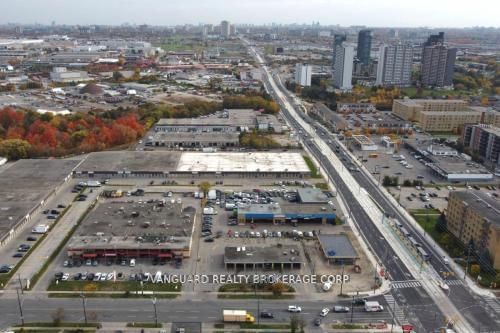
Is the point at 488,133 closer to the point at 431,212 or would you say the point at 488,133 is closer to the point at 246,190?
the point at 431,212

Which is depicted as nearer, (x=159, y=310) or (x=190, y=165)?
(x=159, y=310)

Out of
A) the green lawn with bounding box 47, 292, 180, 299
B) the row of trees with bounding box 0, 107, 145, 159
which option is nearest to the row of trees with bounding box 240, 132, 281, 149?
the row of trees with bounding box 0, 107, 145, 159

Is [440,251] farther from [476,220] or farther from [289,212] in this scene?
[289,212]

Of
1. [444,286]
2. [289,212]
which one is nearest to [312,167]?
[289,212]

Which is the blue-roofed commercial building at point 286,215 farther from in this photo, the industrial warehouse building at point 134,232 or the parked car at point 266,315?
the parked car at point 266,315

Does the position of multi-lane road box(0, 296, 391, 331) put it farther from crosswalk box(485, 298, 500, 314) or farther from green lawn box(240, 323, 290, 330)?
crosswalk box(485, 298, 500, 314)

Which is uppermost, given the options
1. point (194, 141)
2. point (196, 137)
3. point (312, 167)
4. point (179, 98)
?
point (179, 98)
